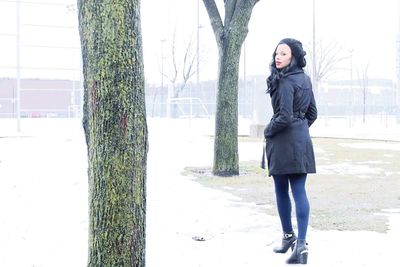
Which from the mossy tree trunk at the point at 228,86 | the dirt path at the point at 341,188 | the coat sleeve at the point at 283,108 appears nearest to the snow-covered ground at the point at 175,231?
the dirt path at the point at 341,188

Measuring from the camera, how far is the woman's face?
4371mm

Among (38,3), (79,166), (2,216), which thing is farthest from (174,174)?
(38,3)

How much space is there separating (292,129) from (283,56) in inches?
21.9

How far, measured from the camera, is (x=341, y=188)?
8.10 m

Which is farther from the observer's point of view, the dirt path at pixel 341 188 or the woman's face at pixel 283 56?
the dirt path at pixel 341 188

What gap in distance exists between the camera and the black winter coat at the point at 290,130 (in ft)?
14.0

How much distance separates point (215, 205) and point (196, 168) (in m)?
3.56

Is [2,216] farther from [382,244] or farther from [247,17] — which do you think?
[247,17]

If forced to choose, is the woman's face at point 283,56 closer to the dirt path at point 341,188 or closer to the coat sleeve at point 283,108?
the coat sleeve at point 283,108

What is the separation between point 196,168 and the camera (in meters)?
10.2

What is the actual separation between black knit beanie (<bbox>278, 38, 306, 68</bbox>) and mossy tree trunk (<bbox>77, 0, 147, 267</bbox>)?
1698mm

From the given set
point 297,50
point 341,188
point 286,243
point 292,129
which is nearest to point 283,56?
point 297,50

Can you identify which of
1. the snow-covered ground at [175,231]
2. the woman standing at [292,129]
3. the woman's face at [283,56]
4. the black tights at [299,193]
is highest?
the woman's face at [283,56]

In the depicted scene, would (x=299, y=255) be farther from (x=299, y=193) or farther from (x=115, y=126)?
(x=115, y=126)
